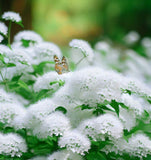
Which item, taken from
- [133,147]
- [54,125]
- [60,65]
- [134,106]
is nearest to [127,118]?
[134,106]

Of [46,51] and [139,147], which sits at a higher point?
[46,51]

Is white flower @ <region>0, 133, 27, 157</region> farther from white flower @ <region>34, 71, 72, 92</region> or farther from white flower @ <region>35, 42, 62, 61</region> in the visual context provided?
white flower @ <region>35, 42, 62, 61</region>

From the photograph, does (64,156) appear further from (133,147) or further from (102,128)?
(133,147)

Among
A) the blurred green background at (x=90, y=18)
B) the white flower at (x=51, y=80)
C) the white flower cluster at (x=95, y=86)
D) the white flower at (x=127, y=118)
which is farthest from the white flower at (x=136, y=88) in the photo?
the blurred green background at (x=90, y=18)

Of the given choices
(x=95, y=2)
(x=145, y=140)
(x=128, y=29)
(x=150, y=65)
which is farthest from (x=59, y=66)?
(x=95, y=2)

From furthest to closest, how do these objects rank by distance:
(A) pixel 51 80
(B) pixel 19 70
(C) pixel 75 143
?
1. (B) pixel 19 70
2. (A) pixel 51 80
3. (C) pixel 75 143

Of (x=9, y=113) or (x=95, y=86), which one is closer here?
(x=95, y=86)

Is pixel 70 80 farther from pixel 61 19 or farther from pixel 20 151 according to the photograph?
pixel 61 19
